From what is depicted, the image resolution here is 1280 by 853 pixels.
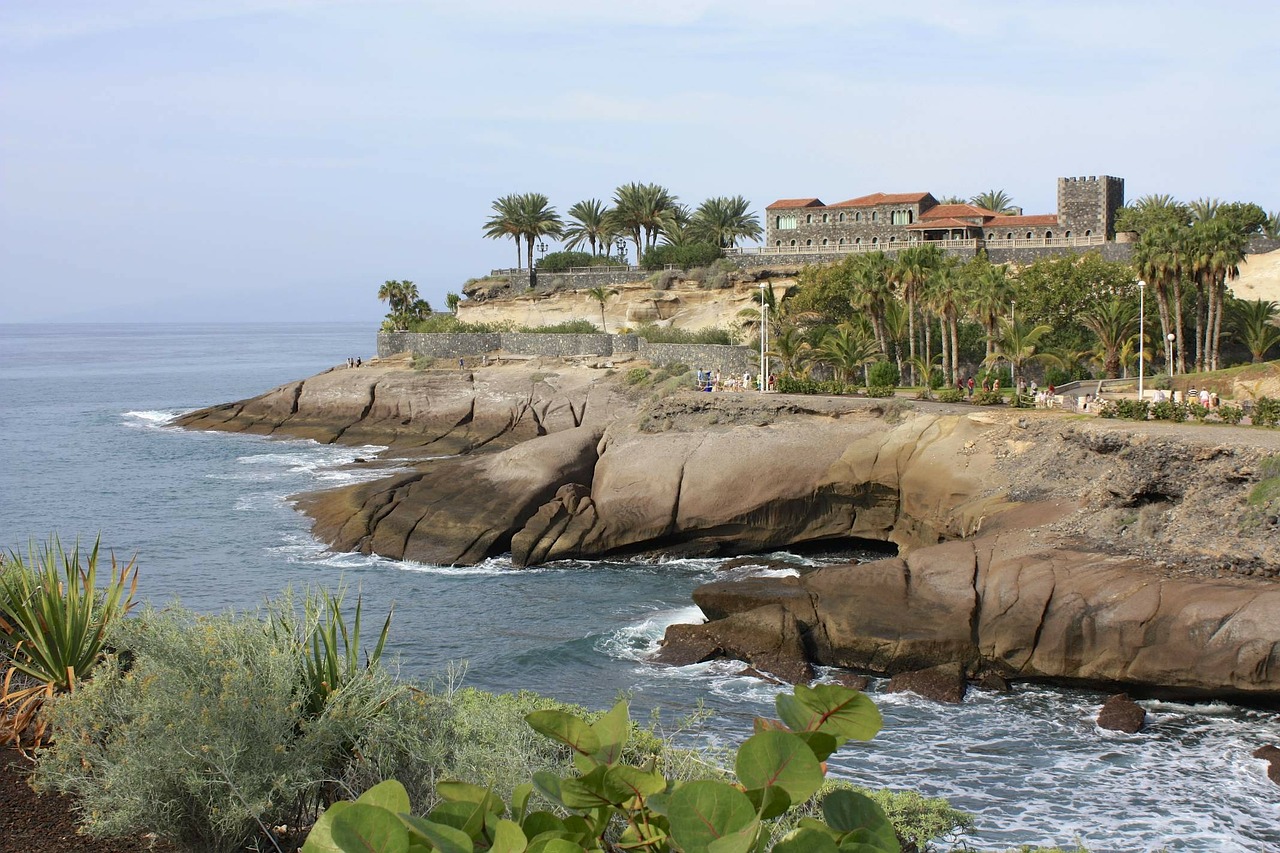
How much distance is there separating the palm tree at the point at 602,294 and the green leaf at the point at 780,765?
64.3 m

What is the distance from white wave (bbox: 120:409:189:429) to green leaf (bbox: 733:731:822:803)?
6488 cm

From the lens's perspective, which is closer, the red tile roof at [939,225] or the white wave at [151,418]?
the white wave at [151,418]

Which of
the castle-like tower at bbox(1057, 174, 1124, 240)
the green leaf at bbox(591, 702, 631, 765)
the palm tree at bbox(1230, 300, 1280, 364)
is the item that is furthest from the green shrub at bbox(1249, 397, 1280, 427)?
the castle-like tower at bbox(1057, 174, 1124, 240)

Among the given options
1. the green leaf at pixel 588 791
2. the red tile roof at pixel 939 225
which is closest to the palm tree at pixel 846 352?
the red tile roof at pixel 939 225

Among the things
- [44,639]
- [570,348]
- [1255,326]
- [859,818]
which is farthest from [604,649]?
[1255,326]

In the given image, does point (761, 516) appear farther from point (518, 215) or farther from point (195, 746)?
point (518, 215)

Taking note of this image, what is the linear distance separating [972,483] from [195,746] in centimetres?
2329

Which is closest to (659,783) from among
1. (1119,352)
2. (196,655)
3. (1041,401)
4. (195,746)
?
(195,746)

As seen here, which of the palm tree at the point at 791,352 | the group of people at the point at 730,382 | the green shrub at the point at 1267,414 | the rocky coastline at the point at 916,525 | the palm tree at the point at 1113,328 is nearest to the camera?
the rocky coastline at the point at 916,525

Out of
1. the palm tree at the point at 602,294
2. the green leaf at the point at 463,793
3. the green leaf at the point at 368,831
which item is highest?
the palm tree at the point at 602,294

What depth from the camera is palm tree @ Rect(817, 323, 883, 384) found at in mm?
46219

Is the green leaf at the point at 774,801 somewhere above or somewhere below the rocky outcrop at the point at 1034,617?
above

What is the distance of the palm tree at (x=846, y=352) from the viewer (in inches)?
1820

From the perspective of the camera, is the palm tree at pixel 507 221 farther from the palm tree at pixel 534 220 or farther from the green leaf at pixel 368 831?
the green leaf at pixel 368 831
